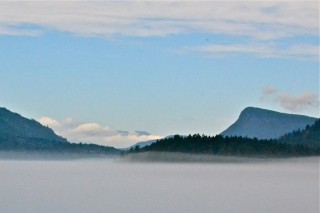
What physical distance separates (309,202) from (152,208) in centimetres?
2135

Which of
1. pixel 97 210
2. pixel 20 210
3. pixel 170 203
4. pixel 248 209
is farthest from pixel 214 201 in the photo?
pixel 20 210

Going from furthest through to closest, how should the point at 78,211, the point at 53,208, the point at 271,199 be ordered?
the point at 271,199
the point at 53,208
the point at 78,211

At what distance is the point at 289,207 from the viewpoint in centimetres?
7762

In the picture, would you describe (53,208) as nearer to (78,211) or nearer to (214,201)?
(78,211)

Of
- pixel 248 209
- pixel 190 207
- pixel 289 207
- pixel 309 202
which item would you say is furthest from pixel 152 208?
pixel 309 202

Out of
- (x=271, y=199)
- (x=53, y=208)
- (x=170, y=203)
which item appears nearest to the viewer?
(x=53, y=208)

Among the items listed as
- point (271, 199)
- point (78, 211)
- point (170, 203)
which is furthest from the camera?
point (271, 199)

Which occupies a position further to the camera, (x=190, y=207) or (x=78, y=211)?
(x=190, y=207)

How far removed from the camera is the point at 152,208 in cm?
7488

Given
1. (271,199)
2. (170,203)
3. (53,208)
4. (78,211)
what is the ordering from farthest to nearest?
(271,199), (170,203), (53,208), (78,211)

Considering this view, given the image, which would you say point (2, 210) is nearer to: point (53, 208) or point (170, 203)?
point (53, 208)

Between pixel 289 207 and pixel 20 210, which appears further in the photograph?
pixel 289 207

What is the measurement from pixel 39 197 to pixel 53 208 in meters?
17.2

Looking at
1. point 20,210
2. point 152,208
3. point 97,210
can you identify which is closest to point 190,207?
point 152,208
